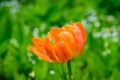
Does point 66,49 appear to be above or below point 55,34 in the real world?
below

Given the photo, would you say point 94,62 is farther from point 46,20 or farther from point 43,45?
point 46,20

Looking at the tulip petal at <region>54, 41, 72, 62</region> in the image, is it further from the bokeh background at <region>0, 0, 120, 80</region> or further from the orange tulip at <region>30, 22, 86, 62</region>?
the bokeh background at <region>0, 0, 120, 80</region>

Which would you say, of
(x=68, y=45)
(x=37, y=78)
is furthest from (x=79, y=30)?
(x=37, y=78)

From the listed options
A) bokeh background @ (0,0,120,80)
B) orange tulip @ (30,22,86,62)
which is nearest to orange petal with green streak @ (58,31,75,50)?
orange tulip @ (30,22,86,62)

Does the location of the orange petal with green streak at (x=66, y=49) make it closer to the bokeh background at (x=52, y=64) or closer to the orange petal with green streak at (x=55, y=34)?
the orange petal with green streak at (x=55, y=34)

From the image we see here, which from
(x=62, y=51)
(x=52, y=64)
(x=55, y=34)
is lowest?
(x=62, y=51)

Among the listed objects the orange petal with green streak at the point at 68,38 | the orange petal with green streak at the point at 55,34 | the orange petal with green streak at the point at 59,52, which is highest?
the orange petal with green streak at the point at 55,34

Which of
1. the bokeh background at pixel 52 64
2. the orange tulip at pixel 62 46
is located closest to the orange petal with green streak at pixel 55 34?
the orange tulip at pixel 62 46

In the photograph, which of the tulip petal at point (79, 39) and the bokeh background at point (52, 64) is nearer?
the tulip petal at point (79, 39)

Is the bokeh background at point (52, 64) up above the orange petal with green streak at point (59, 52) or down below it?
above

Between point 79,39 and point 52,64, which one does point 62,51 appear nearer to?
point 79,39

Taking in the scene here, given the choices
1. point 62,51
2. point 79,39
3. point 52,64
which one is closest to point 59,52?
point 62,51
